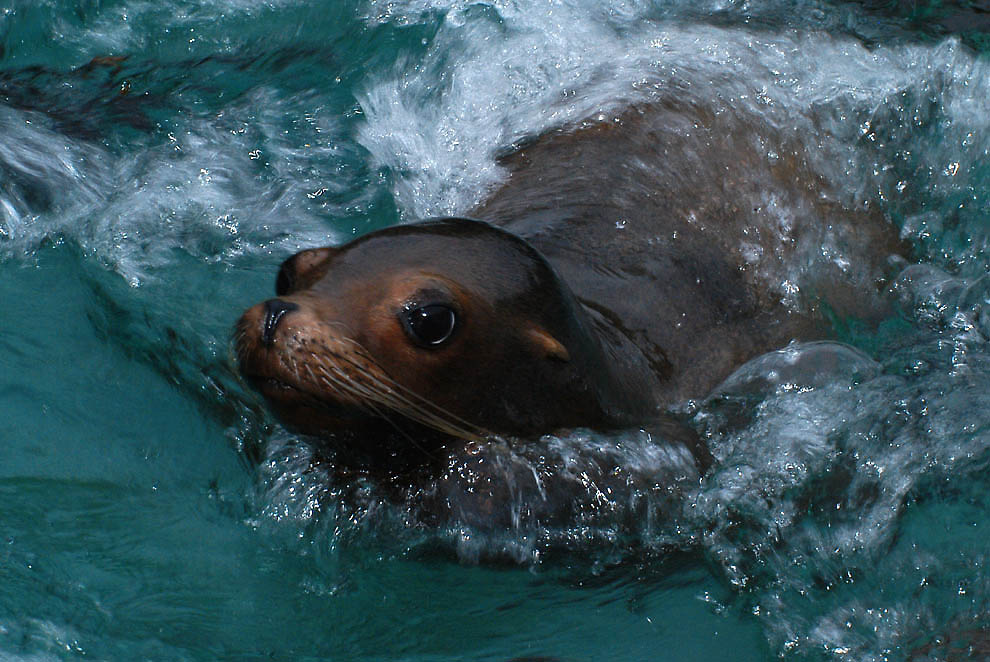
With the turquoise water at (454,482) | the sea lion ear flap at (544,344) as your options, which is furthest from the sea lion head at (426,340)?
the turquoise water at (454,482)

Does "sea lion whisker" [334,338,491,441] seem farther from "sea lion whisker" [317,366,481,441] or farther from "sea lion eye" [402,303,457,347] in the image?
"sea lion eye" [402,303,457,347]

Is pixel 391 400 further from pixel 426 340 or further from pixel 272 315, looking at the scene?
pixel 272 315

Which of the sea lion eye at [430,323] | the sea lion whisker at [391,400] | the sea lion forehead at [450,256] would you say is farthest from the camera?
the sea lion forehead at [450,256]

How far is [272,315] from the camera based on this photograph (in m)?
3.43

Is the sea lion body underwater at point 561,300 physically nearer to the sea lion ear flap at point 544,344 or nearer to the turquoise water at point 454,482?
the sea lion ear flap at point 544,344

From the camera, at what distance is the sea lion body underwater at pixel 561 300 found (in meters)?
3.52

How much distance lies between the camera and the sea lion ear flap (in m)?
3.73

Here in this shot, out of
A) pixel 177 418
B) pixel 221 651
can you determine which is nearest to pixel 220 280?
pixel 177 418

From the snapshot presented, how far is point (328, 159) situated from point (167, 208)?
38.0 inches

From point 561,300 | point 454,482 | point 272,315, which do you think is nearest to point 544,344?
point 561,300

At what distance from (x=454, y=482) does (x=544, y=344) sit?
0.50m

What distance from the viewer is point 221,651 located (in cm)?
347

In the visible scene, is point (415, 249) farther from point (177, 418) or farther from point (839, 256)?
point (839, 256)

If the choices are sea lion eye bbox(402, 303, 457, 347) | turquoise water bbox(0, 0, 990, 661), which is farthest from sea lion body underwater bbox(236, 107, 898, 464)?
turquoise water bbox(0, 0, 990, 661)
